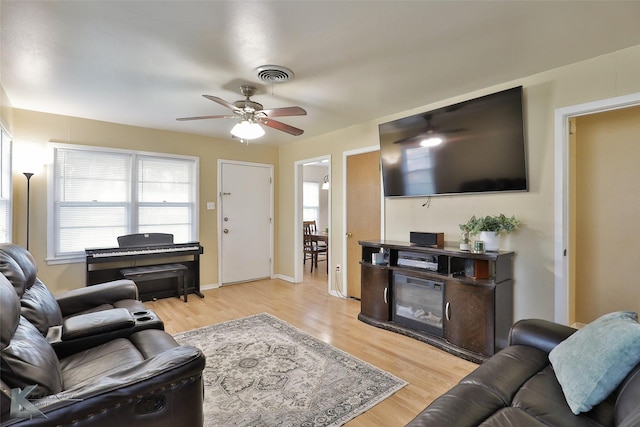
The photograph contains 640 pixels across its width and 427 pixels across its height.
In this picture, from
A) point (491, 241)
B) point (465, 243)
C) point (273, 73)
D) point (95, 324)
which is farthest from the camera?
point (465, 243)

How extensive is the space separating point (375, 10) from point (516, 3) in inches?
31.0

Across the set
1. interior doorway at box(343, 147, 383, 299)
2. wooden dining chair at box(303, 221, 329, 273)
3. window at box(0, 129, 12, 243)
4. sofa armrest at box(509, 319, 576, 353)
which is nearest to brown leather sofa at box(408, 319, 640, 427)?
sofa armrest at box(509, 319, 576, 353)

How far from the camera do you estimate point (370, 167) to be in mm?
4172

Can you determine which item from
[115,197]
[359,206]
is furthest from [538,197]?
[115,197]

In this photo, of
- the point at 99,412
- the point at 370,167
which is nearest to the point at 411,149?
the point at 370,167

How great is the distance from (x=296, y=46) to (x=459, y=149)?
1820 millimetres

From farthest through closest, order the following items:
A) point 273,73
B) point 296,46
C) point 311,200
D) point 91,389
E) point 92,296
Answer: point 311,200 < point 273,73 < point 92,296 < point 296,46 < point 91,389

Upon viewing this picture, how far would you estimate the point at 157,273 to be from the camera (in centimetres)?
407

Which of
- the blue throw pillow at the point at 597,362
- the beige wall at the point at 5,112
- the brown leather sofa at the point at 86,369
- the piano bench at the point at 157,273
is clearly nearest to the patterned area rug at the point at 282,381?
the brown leather sofa at the point at 86,369

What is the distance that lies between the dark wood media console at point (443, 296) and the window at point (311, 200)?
4.69 m

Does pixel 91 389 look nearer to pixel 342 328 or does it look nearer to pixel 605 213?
pixel 342 328

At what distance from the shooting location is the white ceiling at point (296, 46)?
1849mm

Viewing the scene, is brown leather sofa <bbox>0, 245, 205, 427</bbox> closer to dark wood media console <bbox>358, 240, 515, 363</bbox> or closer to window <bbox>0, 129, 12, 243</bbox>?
window <bbox>0, 129, 12, 243</bbox>

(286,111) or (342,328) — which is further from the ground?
(286,111)
